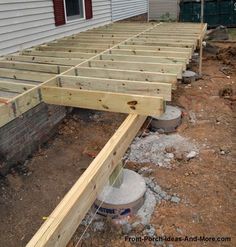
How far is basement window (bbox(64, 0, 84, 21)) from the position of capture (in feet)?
32.0

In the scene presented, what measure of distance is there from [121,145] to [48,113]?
125 inches

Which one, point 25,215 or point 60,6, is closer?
point 25,215

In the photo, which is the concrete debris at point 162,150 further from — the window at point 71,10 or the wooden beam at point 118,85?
the window at point 71,10

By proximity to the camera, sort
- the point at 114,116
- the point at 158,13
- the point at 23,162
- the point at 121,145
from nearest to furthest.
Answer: the point at 121,145
the point at 23,162
the point at 114,116
the point at 158,13

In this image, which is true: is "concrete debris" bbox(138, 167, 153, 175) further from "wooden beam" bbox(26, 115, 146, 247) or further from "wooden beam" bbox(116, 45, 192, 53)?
"wooden beam" bbox(116, 45, 192, 53)

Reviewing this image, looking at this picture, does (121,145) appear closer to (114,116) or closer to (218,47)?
(114,116)

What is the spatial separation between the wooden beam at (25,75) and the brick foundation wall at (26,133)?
0.66m

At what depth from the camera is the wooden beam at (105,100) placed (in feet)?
13.0

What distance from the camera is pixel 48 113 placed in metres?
6.23

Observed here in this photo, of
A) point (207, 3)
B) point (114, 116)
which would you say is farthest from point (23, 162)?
point (207, 3)

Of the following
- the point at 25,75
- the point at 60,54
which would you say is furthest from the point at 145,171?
the point at 60,54

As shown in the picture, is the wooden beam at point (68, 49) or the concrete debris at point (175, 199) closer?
the concrete debris at point (175, 199)

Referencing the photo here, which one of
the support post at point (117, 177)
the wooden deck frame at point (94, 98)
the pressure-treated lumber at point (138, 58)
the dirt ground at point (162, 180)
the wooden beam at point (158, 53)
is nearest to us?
the wooden deck frame at point (94, 98)

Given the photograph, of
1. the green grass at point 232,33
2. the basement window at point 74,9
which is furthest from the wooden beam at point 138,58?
the green grass at point 232,33
